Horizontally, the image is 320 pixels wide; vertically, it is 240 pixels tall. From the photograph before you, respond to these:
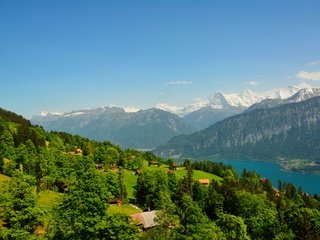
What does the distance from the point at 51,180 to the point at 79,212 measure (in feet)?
187

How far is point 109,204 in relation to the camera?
210ft

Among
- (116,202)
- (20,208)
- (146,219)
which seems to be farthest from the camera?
(116,202)

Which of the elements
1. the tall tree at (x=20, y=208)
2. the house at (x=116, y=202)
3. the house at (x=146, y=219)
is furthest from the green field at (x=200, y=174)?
the tall tree at (x=20, y=208)

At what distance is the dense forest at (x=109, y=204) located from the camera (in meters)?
46.5

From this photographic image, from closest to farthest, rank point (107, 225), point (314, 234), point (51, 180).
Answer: point (107, 225)
point (314, 234)
point (51, 180)

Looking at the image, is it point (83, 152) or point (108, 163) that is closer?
point (108, 163)

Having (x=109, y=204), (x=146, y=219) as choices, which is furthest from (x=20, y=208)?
(x=146, y=219)

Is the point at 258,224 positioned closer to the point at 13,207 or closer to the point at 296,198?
the point at 13,207

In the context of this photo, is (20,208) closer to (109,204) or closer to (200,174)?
(109,204)

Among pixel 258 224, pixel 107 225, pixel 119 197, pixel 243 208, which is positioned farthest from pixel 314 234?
pixel 119 197

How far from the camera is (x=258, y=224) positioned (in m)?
77.4

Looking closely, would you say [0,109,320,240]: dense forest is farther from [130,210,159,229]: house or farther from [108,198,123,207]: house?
[130,210,159,229]: house

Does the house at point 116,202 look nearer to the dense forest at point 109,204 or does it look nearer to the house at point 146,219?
the dense forest at point 109,204

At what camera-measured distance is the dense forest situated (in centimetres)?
4653
